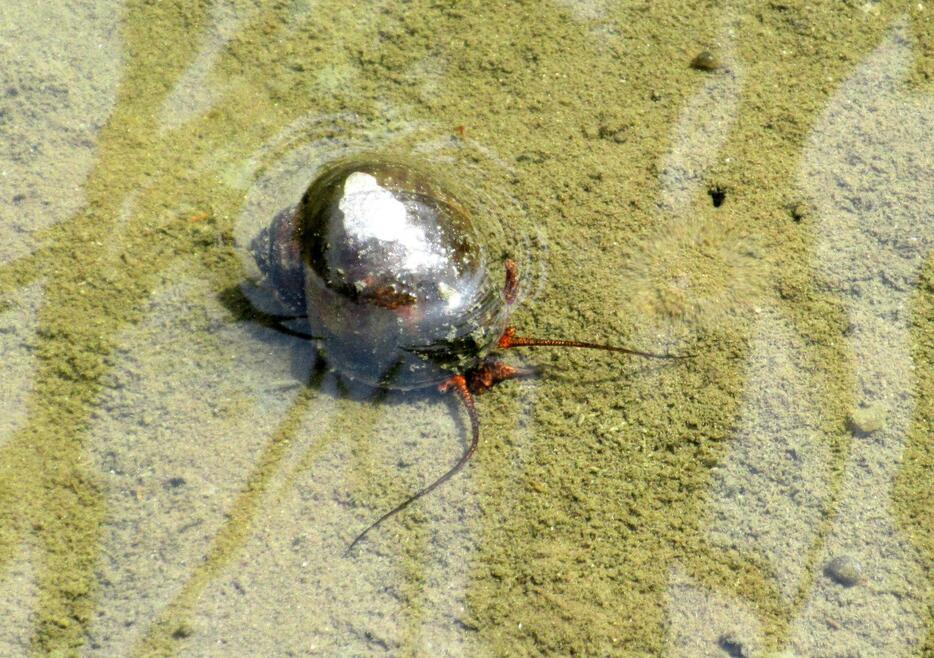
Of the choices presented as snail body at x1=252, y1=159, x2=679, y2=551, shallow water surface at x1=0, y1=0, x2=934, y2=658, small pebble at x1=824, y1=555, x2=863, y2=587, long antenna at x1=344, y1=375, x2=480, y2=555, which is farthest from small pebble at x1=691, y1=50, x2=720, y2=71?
small pebble at x1=824, y1=555, x2=863, y2=587

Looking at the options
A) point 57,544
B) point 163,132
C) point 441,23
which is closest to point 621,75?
point 441,23

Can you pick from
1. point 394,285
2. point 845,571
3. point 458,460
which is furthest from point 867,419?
point 394,285

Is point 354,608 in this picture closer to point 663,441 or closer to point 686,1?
point 663,441

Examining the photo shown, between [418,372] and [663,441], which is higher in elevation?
[418,372]

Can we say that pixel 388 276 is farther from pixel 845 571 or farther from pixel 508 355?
pixel 845 571

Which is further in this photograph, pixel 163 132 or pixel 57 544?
pixel 163 132

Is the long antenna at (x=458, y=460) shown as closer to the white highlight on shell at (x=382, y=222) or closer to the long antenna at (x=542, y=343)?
the long antenna at (x=542, y=343)
